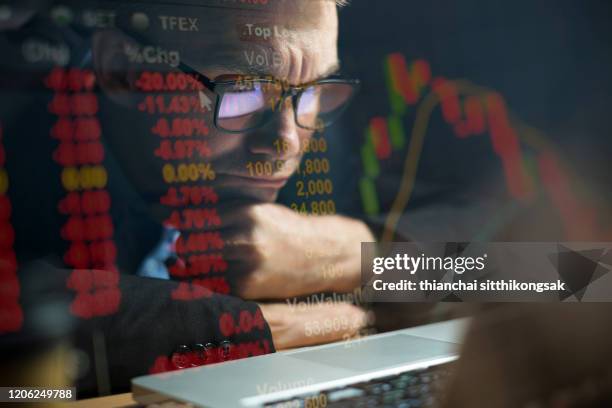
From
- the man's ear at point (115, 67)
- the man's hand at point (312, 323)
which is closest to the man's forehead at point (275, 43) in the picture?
the man's ear at point (115, 67)

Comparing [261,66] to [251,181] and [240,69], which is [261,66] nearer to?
[240,69]

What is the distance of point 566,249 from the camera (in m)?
1.84

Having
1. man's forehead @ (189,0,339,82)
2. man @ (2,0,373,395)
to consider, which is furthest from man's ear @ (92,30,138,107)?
man's forehead @ (189,0,339,82)

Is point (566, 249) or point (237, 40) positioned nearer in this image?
point (237, 40)

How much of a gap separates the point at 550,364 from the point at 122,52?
3.01 ft

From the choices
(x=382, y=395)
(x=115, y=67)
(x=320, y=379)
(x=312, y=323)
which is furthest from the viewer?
(x=312, y=323)

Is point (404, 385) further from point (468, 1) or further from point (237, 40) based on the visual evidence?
point (468, 1)

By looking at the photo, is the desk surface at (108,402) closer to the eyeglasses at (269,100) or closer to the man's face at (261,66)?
the man's face at (261,66)

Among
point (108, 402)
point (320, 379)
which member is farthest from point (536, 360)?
point (108, 402)

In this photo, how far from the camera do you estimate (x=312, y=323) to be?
4.91 ft

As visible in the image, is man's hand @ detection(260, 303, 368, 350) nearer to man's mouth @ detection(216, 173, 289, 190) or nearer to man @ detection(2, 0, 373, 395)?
man @ detection(2, 0, 373, 395)

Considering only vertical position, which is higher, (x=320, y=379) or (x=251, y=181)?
(x=251, y=181)

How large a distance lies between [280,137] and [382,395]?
58 cm

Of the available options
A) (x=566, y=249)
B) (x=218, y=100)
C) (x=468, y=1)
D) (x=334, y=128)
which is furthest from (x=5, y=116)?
(x=566, y=249)
